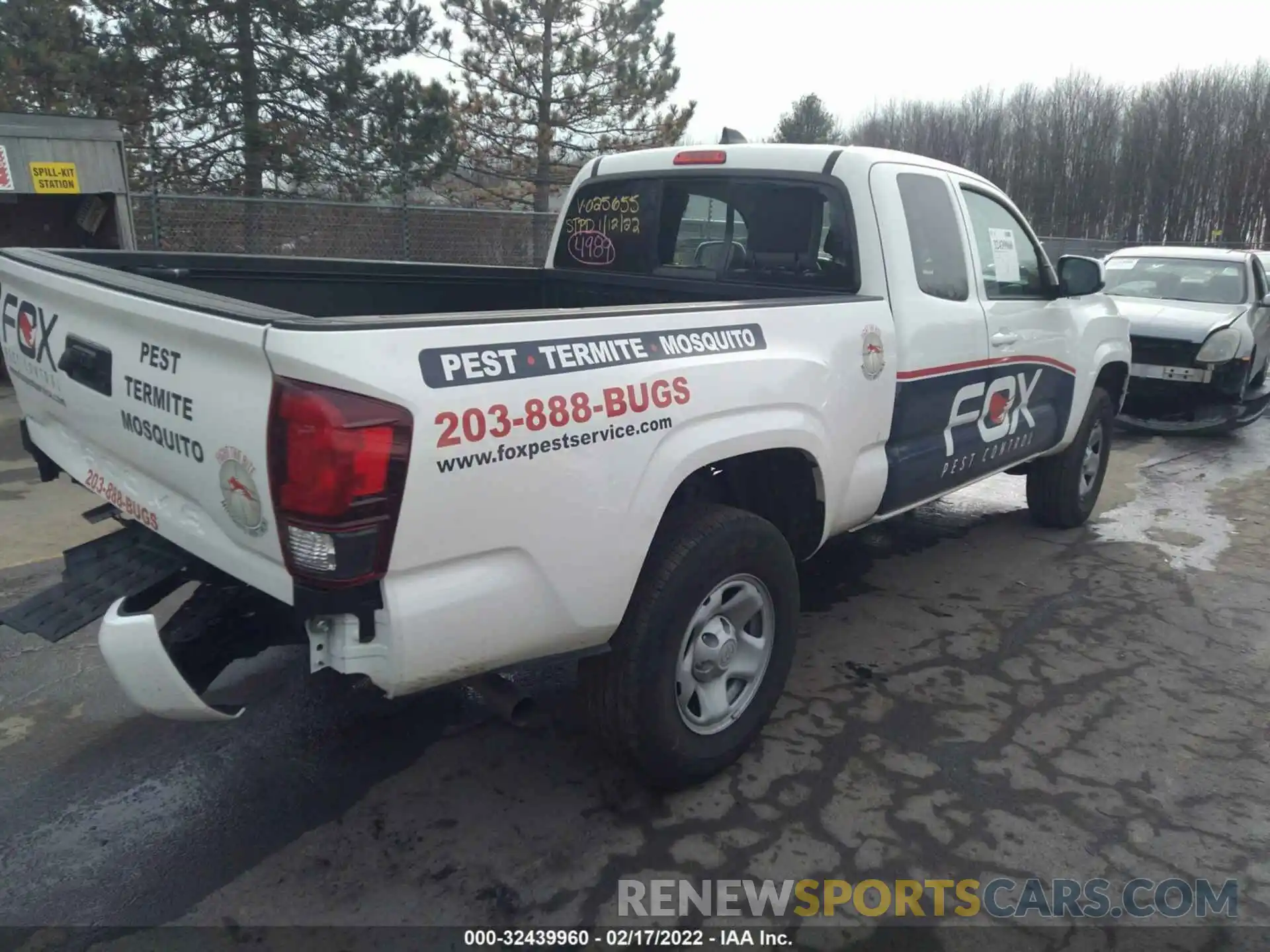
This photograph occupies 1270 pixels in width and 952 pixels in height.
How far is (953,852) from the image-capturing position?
9.41ft

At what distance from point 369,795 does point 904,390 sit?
7.99ft

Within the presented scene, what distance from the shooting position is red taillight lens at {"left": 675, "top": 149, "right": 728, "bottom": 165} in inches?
167

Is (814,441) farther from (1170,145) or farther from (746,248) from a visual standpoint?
(1170,145)

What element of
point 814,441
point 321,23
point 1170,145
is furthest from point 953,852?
point 1170,145

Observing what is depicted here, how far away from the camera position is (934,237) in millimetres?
4117

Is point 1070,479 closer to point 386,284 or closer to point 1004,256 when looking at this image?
point 1004,256

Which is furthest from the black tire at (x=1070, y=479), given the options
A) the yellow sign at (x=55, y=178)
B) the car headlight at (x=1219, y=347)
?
the yellow sign at (x=55, y=178)

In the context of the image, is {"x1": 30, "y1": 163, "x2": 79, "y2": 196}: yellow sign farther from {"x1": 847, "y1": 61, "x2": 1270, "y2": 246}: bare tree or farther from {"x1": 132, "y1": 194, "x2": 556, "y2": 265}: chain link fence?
{"x1": 847, "y1": 61, "x2": 1270, "y2": 246}: bare tree

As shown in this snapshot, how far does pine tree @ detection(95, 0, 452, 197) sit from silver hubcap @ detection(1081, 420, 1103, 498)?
13.3m

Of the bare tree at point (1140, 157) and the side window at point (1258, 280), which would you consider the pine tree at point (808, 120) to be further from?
the side window at point (1258, 280)

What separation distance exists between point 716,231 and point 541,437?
2.36m

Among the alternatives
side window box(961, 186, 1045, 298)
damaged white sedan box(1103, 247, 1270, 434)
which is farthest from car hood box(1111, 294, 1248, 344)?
side window box(961, 186, 1045, 298)

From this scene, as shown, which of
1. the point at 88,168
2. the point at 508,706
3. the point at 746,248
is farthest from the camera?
the point at 88,168

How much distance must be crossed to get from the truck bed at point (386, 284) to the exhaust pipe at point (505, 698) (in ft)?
4.36
